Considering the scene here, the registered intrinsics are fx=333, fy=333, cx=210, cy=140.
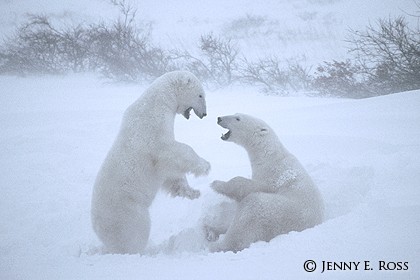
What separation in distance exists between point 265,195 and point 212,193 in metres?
1.08

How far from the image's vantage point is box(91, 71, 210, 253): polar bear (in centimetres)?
260

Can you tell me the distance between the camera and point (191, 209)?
370 cm

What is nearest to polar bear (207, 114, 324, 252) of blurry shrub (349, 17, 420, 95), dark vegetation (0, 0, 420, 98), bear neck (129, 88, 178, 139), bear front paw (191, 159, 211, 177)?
bear front paw (191, 159, 211, 177)

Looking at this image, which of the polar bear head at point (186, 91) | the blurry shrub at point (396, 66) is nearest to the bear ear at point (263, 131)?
the polar bear head at point (186, 91)

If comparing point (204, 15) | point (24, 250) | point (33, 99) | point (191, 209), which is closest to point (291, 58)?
point (204, 15)

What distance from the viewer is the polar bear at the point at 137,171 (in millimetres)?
2596

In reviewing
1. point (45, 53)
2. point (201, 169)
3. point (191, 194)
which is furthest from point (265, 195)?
point (45, 53)

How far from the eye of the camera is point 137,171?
8.76 ft

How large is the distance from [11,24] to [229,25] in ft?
30.4

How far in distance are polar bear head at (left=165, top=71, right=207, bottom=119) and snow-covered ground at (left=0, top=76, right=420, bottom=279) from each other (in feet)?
2.88

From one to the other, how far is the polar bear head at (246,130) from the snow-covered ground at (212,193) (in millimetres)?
661

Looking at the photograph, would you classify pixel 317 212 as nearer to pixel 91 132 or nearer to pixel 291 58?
pixel 91 132

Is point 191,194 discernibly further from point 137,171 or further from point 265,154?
point 265,154

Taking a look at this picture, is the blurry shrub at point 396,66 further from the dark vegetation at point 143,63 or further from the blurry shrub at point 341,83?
the dark vegetation at point 143,63
